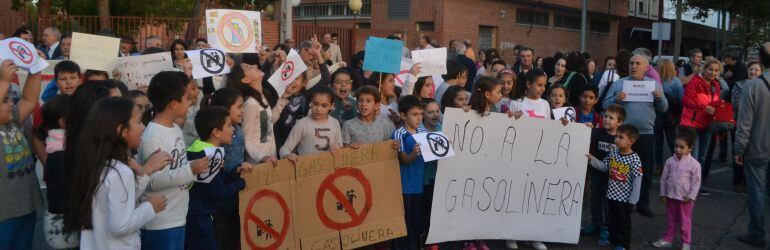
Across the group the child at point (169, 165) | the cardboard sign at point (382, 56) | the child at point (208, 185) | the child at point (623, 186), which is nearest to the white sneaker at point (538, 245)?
the child at point (623, 186)

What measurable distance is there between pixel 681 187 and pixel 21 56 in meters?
5.35

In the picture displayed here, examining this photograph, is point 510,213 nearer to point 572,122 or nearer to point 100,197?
point 572,122

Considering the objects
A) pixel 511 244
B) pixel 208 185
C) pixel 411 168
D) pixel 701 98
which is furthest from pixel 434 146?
pixel 701 98

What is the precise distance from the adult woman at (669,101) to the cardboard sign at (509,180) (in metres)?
3.56

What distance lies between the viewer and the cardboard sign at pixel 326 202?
15.9ft

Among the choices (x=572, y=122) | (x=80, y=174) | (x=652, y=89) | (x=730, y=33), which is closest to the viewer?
(x=80, y=174)

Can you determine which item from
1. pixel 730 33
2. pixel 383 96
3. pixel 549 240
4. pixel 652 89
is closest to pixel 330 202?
pixel 383 96

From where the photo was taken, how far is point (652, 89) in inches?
292

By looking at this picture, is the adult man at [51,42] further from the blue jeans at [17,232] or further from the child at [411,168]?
the child at [411,168]

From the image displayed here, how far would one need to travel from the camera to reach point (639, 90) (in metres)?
7.46

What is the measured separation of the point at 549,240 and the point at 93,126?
4.26m

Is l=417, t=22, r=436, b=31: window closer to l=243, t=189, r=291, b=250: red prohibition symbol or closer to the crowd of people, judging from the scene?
the crowd of people

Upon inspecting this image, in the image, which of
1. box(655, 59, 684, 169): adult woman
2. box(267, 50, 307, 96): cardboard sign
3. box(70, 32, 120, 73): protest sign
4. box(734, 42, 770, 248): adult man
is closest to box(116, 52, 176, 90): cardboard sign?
box(70, 32, 120, 73): protest sign

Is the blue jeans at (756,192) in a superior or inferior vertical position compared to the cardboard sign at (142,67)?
inferior
